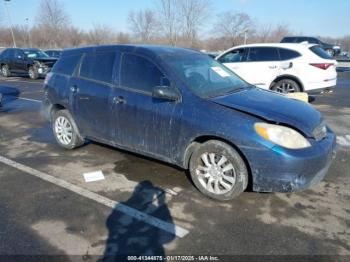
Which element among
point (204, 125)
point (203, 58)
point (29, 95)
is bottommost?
point (29, 95)

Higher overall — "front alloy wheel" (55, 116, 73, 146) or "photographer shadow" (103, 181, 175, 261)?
"front alloy wheel" (55, 116, 73, 146)

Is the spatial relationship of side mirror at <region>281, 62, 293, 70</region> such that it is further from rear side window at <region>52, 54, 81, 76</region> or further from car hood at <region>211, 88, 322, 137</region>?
rear side window at <region>52, 54, 81, 76</region>

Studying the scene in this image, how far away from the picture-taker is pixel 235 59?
995 centimetres

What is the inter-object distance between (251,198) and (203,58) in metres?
2.19

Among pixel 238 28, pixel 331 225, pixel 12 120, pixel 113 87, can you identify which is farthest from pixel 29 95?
pixel 238 28

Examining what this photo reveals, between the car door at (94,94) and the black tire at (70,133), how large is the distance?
0.18m

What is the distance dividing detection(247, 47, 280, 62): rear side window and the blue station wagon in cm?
517

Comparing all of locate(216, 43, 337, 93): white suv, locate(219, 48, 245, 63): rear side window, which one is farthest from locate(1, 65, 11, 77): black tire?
locate(216, 43, 337, 93): white suv

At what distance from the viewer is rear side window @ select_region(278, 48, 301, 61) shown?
29.4 ft

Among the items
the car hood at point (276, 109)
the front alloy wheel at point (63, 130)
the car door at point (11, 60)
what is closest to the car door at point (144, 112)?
the car hood at point (276, 109)

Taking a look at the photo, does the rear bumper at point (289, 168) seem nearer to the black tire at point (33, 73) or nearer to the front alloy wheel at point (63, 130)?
the front alloy wheel at point (63, 130)

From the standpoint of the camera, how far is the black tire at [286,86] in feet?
29.3

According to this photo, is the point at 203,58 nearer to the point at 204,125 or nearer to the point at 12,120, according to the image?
the point at 204,125

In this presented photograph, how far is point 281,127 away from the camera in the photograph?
335 centimetres
